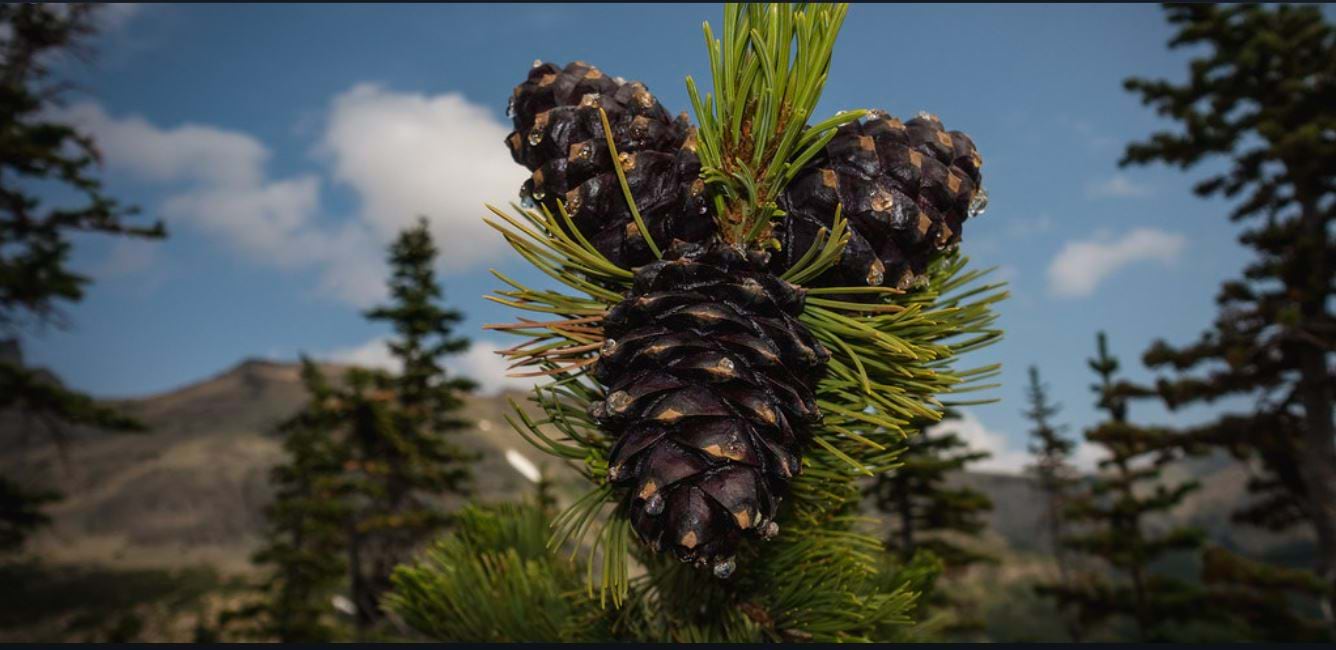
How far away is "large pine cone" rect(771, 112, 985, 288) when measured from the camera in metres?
1.30

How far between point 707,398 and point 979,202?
0.73 meters

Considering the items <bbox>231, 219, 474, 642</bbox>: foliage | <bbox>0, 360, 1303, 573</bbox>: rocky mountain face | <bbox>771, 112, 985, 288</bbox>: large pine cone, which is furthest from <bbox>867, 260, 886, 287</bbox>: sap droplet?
<bbox>0, 360, 1303, 573</bbox>: rocky mountain face

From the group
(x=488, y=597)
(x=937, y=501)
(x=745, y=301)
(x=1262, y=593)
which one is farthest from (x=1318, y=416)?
(x=745, y=301)

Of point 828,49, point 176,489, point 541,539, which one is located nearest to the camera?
point 828,49

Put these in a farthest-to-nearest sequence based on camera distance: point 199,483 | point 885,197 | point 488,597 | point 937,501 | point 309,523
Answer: point 199,483, point 309,523, point 937,501, point 488,597, point 885,197

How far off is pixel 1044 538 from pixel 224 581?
3039 inches

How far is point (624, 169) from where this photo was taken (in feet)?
4.31

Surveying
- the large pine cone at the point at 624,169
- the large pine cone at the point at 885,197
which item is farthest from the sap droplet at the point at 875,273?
the large pine cone at the point at 624,169

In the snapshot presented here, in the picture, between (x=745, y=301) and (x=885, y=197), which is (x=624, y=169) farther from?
(x=885, y=197)

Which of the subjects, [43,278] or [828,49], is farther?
[43,278]

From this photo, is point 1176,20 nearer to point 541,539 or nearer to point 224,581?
point 541,539

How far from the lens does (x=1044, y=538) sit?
79062 millimetres

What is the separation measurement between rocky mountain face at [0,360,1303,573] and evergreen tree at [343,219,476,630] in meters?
26.4

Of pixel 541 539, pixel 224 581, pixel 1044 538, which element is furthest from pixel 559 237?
pixel 1044 538
